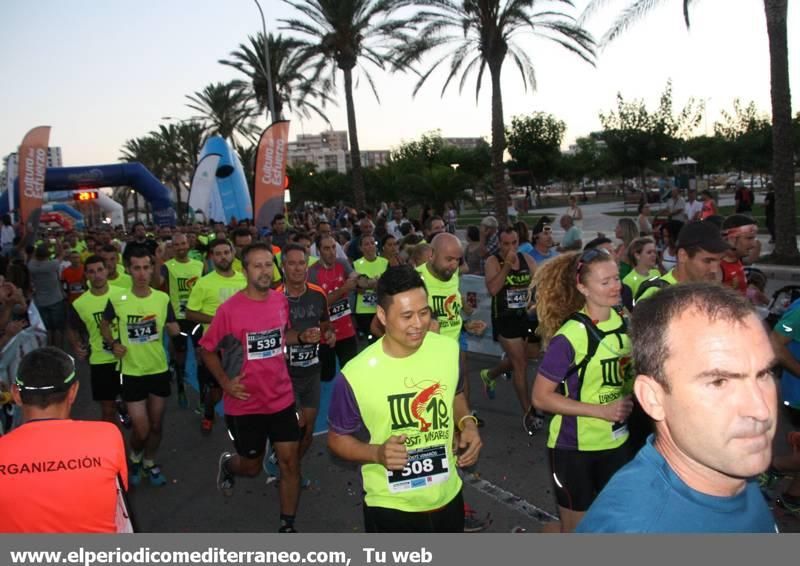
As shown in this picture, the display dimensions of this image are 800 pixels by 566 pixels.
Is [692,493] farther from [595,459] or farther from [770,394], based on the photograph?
[595,459]

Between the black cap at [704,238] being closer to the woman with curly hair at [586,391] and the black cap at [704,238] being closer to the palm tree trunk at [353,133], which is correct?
the woman with curly hair at [586,391]

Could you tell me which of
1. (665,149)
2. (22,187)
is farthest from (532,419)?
(665,149)

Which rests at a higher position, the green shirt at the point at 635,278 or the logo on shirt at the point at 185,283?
the logo on shirt at the point at 185,283

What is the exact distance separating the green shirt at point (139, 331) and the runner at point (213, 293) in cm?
54

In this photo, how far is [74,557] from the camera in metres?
2.44

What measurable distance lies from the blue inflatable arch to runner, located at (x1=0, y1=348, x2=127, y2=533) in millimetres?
31466

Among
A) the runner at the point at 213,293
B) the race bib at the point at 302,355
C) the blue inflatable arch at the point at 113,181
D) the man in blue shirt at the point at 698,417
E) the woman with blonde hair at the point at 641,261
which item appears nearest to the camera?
the man in blue shirt at the point at 698,417

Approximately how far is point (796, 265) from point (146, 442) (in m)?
14.6

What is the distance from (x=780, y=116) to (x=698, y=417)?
1586 cm

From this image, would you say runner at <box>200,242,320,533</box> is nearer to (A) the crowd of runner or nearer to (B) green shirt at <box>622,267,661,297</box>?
(A) the crowd of runner

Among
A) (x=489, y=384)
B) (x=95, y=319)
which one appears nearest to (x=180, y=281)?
(x=95, y=319)

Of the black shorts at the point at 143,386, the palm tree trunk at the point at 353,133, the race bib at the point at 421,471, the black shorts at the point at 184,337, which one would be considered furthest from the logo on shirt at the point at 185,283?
the palm tree trunk at the point at 353,133

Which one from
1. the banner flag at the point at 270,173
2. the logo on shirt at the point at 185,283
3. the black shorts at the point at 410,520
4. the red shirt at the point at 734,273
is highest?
the banner flag at the point at 270,173

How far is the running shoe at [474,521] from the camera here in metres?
4.68
